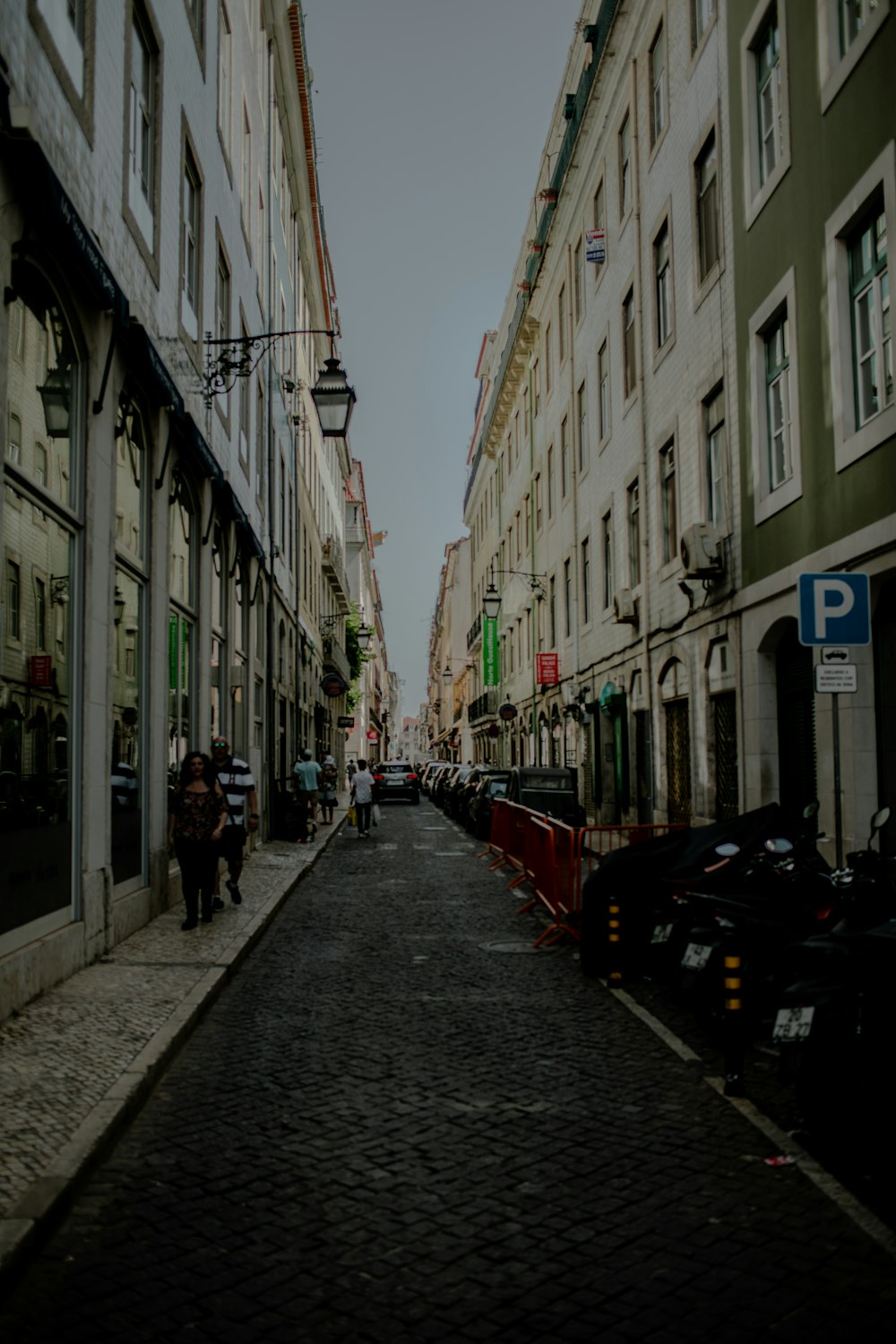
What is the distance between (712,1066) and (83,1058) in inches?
133

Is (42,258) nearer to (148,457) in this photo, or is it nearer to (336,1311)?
(148,457)

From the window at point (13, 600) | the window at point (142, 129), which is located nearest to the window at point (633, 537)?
the window at point (142, 129)

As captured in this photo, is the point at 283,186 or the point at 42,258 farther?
the point at 283,186

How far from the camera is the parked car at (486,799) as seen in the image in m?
25.6

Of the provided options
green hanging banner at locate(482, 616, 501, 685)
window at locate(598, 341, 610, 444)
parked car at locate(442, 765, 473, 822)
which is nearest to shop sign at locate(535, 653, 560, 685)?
parked car at locate(442, 765, 473, 822)

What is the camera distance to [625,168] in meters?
24.3

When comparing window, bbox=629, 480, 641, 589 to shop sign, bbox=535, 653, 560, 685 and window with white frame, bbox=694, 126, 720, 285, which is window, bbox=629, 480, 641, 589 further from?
shop sign, bbox=535, 653, 560, 685

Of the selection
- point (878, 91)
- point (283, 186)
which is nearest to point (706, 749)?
point (878, 91)

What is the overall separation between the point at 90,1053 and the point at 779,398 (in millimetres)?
11745

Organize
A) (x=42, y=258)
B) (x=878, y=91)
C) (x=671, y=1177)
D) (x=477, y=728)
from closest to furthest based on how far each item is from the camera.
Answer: (x=671, y=1177)
(x=42, y=258)
(x=878, y=91)
(x=477, y=728)

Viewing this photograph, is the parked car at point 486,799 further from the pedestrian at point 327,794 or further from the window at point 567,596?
the window at point 567,596

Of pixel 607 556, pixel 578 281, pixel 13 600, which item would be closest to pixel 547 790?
pixel 607 556

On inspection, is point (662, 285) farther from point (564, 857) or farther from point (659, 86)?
point (564, 857)

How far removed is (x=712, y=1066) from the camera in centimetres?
657
